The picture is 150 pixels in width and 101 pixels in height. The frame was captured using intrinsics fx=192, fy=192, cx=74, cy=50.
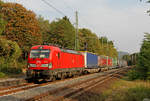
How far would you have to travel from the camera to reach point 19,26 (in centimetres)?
3497

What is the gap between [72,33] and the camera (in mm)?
44875

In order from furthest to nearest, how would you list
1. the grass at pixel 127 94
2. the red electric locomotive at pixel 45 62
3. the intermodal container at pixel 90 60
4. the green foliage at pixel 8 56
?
the intermodal container at pixel 90 60 → the green foliage at pixel 8 56 → the red electric locomotive at pixel 45 62 → the grass at pixel 127 94

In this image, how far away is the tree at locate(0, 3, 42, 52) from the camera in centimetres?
3456

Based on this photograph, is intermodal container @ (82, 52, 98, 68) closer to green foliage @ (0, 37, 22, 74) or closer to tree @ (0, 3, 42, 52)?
green foliage @ (0, 37, 22, 74)

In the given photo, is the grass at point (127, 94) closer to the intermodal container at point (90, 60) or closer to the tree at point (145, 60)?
the tree at point (145, 60)

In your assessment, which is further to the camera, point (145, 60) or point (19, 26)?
point (19, 26)

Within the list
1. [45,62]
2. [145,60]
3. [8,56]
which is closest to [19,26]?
[8,56]

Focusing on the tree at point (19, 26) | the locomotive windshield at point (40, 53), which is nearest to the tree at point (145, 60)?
the locomotive windshield at point (40, 53)

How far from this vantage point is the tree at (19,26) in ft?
113

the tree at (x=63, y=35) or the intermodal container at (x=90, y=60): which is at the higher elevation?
the tree at (x=63, y=35)

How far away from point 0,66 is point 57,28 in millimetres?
23687

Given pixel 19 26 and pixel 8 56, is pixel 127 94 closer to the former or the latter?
pixel 8 56

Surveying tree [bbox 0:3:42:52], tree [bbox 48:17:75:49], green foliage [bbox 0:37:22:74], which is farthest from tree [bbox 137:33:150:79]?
tree [bbox 48:17:75:49]

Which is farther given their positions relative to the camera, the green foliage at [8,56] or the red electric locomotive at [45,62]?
the green foliage at [8,56]
